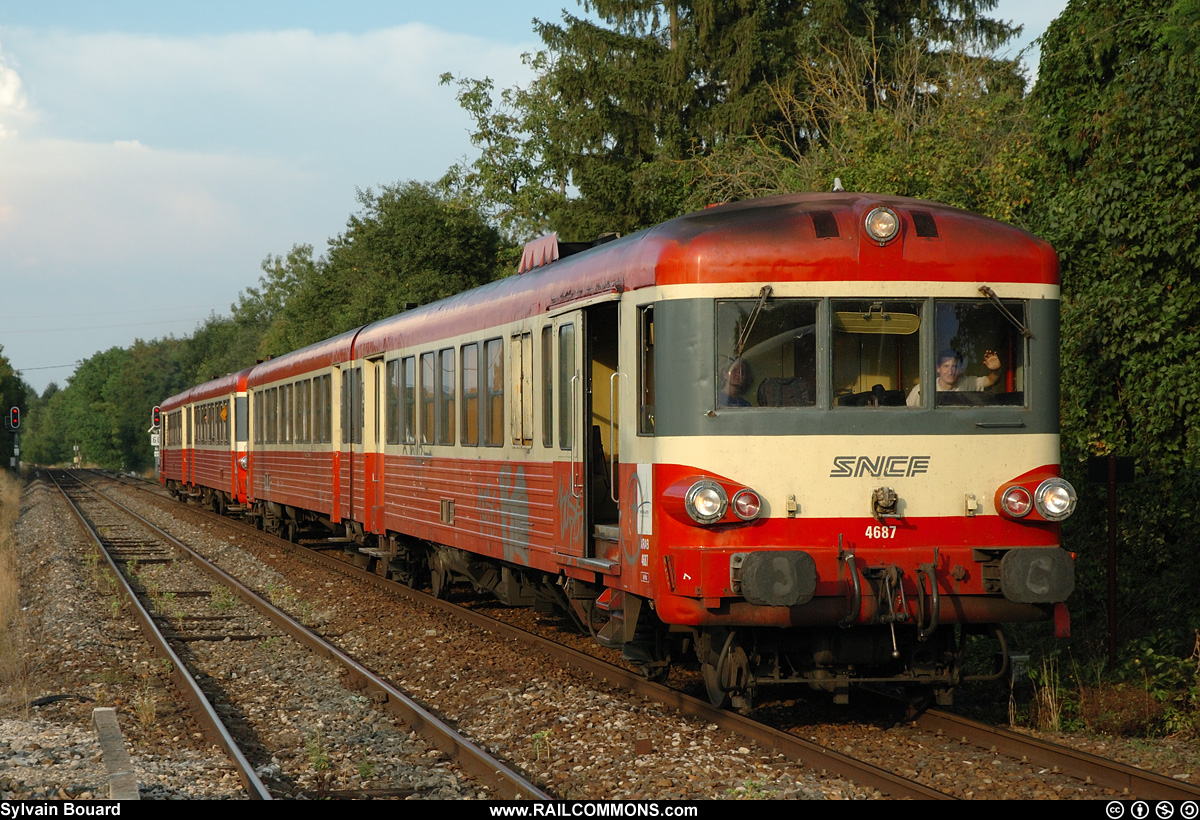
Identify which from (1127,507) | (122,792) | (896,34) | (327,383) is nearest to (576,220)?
(896,34)

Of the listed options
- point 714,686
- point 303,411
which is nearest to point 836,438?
point 714,686

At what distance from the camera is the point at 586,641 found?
11164mm

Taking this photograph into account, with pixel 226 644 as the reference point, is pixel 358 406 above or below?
above

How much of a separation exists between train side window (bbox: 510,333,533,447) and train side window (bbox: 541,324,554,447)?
0.97 feet

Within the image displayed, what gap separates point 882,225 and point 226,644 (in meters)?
7.33

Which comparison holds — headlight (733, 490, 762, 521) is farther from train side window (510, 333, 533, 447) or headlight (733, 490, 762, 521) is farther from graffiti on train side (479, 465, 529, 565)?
graffiti on train side (479, 465, 529, 565)

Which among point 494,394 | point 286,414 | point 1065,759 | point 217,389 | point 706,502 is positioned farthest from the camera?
point 217,389

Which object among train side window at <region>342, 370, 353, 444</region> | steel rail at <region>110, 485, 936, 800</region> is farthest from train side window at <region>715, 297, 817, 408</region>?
train side window at <region>342, 370, 353, 444</region>

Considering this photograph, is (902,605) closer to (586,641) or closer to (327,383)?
(586,641)

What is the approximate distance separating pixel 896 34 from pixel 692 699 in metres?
25.3

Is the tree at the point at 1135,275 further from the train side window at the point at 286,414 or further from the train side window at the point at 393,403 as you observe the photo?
the train side window at the point at 286,414

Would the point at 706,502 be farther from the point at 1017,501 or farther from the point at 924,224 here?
the point at 924,224

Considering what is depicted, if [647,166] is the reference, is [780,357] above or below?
below

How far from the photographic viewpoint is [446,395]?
12203mm
